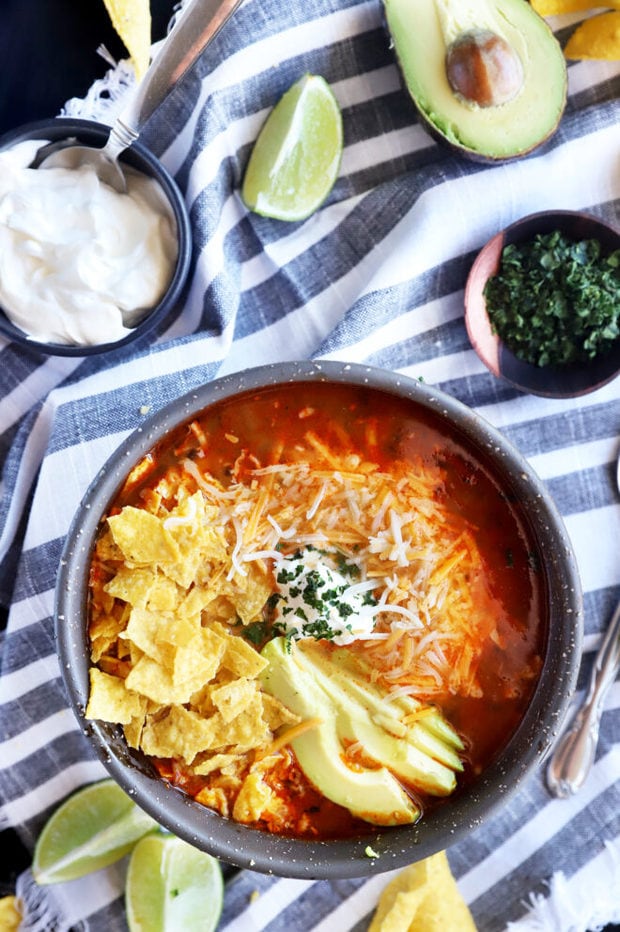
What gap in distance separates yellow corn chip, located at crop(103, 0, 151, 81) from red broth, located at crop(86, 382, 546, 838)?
3.31 feet

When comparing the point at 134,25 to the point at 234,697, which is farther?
the point at 134,25

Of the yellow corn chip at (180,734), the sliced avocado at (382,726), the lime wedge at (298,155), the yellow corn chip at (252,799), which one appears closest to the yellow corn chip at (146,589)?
the yellow corn chip at (180,734)

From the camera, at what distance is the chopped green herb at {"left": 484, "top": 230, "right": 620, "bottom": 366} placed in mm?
2977

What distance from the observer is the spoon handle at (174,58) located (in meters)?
2.84

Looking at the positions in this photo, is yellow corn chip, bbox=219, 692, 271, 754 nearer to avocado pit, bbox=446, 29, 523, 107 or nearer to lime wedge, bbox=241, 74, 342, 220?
lime wedge, bbox=241, 74, 342, 220

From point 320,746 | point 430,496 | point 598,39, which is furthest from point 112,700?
point 598,39

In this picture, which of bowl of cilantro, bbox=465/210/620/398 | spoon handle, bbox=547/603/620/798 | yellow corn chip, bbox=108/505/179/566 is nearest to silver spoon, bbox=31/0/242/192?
bowl of cilantro, bbox=465/210/620/398

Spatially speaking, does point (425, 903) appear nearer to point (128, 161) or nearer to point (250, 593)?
point (250, 593)

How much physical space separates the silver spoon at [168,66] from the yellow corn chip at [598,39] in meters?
0.95

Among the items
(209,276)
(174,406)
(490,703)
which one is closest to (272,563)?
(174,406)

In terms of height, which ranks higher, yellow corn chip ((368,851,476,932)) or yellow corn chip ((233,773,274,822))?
yellow corn chip ((233,773,274,822))

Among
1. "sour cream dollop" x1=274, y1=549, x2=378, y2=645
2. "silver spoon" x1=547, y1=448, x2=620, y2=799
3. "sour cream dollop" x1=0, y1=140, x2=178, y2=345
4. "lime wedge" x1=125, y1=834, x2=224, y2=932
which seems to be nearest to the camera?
"sour cream dollop" x1=274, y1=549, x2=378, y2=645

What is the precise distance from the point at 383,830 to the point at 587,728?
30.8 inches

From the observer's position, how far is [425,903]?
303 centimetres
